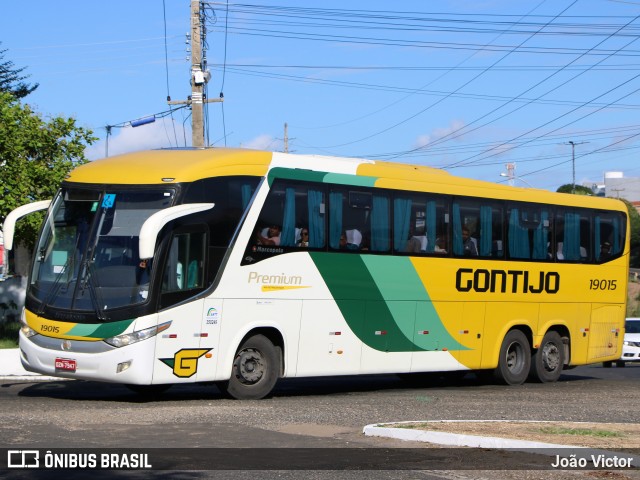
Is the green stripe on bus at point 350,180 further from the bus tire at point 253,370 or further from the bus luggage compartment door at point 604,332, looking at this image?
the bus luggage compartment door at point 604,332

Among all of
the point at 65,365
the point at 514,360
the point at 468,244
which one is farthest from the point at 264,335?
the point at 514,360

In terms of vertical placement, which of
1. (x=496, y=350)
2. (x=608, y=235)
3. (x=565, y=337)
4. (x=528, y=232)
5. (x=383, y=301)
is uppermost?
(x=608, y=235)

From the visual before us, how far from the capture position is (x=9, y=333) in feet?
106

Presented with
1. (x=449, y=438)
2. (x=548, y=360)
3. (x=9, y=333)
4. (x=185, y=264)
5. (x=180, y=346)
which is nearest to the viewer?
(x=449, y=438)

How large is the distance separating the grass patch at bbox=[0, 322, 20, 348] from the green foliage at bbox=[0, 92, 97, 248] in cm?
265

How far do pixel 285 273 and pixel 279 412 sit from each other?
3067 mm

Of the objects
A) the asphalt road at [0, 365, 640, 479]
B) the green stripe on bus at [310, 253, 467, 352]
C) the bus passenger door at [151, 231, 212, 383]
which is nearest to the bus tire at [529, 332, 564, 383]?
the asphalt road at [0, 365, 640, 479]

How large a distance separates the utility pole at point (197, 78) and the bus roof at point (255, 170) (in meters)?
9.62

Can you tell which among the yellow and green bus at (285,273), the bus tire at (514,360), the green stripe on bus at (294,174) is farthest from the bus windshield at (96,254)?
the bus tire at (514,360)

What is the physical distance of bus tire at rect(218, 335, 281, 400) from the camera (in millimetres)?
16953

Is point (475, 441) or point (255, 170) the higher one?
point (255, 170)

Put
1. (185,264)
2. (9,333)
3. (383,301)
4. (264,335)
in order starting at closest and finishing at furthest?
(185,264), (264,335), (383,301), (9,333)

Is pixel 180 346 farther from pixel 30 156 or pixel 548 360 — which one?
pixel 30 156

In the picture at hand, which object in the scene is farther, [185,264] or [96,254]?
Result: [185,264]
